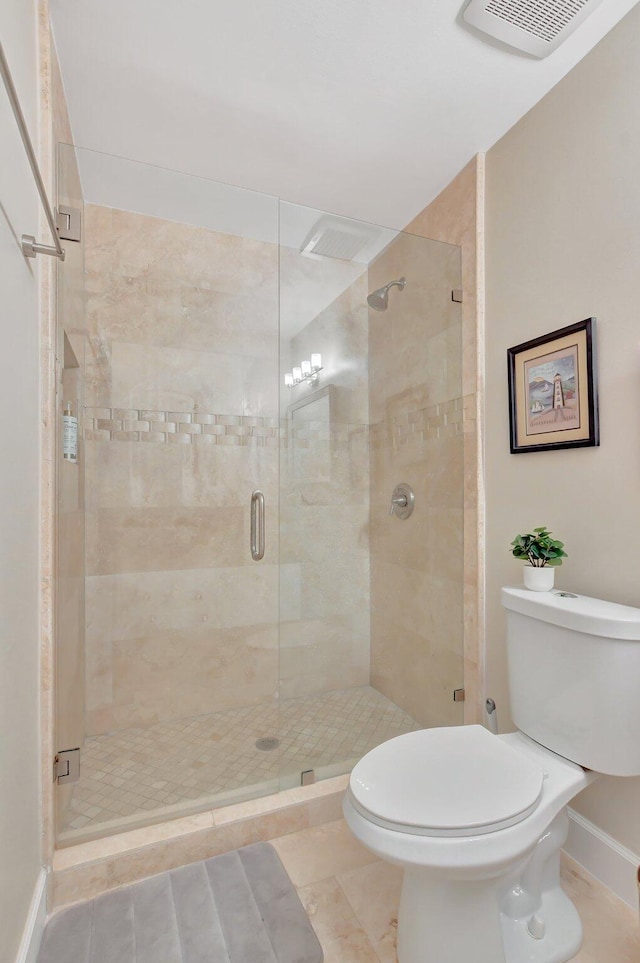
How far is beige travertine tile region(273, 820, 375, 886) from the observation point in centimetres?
143

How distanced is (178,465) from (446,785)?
152cm

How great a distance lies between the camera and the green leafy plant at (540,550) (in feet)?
4.75

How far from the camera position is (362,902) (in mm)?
1337

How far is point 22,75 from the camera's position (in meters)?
1.15

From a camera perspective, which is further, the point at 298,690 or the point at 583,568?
the point at 298,690

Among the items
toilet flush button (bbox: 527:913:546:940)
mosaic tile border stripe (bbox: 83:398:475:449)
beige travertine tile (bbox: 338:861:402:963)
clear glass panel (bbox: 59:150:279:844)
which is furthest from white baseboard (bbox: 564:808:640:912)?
mosaic tile border stripe (bbox: 83:398:475:449)

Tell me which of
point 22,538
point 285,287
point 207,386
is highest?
point 285,287

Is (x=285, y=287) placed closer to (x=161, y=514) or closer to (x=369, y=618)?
(x=161, y=514)

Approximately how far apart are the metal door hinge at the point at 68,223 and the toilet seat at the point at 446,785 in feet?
5.73

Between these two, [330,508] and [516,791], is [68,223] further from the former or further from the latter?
[516,791]

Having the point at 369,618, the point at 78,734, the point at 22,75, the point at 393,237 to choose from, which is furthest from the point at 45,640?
the point at 393,237

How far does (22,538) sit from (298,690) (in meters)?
1.17

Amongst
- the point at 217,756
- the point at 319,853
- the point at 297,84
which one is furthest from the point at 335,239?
the point at 319,853

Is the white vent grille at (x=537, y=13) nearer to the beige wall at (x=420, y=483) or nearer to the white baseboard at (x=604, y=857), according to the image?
the beige wall at (x=420, y=483)
